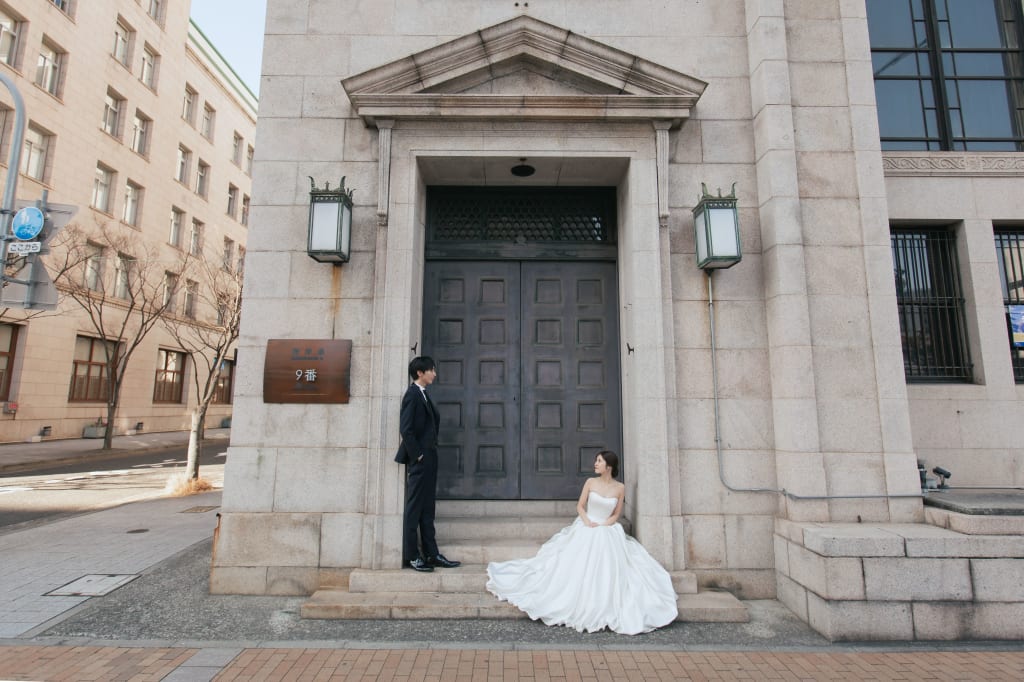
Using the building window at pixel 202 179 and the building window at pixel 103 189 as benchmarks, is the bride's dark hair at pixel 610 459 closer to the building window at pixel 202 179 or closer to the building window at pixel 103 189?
the building window at pixel 103 189

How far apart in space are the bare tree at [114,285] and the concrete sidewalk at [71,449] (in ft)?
2.57

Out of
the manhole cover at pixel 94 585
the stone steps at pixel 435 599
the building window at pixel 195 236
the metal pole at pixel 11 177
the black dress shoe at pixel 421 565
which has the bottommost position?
the manhole cover at pixel 94 585

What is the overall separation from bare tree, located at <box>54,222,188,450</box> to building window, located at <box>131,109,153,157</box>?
4.69m

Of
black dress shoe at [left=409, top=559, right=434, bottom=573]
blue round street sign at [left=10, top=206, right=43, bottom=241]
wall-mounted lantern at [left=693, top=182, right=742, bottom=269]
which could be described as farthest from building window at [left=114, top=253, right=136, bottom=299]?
wall-mounted lantern at [left=693, top=182, right=742, bottom=269]

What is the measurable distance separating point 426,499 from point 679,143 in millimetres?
5399

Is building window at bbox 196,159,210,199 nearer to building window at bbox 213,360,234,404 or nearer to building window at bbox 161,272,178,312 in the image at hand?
building window at bbox 161,272,178,312

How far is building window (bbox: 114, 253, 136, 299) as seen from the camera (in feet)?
77.6

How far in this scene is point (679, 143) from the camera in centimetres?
683

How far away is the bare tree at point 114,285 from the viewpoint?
66.3 ft

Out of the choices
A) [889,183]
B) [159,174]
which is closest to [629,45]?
[889,183]

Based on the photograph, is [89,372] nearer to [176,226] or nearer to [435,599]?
[176,226]

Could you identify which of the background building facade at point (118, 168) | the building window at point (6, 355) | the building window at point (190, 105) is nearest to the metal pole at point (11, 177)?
the background building facade at point (118, 168)

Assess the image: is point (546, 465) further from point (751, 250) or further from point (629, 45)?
point (629, 45)

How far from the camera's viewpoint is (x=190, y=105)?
103 ft
